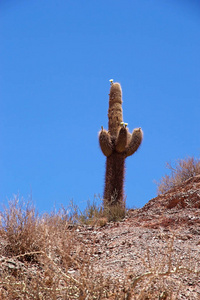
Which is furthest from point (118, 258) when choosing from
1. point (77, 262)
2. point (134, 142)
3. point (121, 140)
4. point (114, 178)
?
point (134, 142)

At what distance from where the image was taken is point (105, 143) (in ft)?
47.2

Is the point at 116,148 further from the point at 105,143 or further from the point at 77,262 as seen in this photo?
the point at 77,262

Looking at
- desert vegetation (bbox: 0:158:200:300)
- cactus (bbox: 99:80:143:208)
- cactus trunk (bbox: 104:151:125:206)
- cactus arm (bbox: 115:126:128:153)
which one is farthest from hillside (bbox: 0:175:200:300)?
cactus arm (bbox: 115:126:128:153)

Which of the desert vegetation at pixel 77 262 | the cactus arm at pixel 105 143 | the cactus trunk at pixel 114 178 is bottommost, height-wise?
the desert vegetation at pixel 77 262

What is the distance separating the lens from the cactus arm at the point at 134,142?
1470 centimetres

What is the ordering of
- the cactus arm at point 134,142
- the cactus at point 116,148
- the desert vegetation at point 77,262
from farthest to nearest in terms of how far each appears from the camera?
the cactus arm at point 134,142 → the cactus at point 116,148 → the desert vegetation at point 77,262

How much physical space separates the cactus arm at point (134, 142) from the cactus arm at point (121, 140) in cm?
36

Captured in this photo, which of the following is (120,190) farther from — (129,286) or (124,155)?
(129,286)

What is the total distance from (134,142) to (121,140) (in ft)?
2.27

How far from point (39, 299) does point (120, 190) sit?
9.56 metres

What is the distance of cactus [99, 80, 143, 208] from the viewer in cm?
1393

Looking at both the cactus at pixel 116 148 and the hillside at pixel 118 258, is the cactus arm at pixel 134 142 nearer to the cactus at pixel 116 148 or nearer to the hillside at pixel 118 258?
the cactus at pixel 116 148

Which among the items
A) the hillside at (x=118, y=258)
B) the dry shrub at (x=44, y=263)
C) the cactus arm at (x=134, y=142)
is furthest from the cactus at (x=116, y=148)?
the dry shrub at (x=44, y=263)

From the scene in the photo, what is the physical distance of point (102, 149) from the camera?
14531mm
